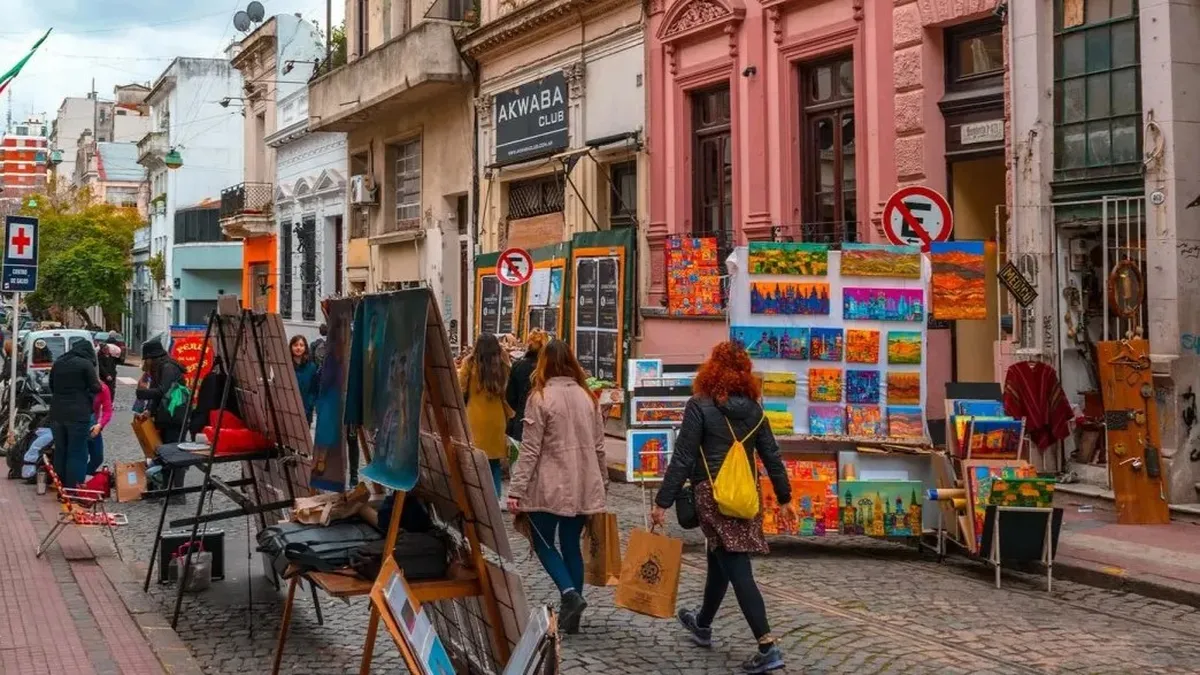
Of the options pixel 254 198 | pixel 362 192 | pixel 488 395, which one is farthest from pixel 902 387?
pixel 254 198

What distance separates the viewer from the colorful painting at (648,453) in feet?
37.3

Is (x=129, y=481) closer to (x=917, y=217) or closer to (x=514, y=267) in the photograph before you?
(x=917, y=217)

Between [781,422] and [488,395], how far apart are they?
2466mm

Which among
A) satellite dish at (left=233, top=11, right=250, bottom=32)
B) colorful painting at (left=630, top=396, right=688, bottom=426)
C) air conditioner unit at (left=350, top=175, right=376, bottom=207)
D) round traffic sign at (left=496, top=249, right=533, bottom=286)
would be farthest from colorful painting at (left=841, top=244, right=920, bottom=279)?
satellite dish at (left=233, top=11, right=250, bottom=32)

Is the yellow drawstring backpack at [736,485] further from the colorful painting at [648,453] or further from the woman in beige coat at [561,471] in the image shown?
the colorful painting at [648,453]

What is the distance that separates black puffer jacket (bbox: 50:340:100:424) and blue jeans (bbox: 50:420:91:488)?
0.07 m

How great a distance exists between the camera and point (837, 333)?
1072 cm

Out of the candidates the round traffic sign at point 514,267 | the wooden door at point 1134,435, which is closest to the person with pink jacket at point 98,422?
the round traffic sign at point 514,267

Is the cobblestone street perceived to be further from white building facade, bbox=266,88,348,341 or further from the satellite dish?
the satellite dish

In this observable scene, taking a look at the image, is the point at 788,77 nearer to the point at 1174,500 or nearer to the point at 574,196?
the point at 574,196

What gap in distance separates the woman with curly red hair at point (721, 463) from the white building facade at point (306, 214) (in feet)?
86.7

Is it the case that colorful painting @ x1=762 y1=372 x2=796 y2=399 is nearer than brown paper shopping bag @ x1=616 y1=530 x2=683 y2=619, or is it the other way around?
brown paper shopping bag @ x1=616 y1=530 x2=683 y2=619

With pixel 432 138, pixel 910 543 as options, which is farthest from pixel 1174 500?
pixel 432 138

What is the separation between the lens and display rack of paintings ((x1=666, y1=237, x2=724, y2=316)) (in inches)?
690
